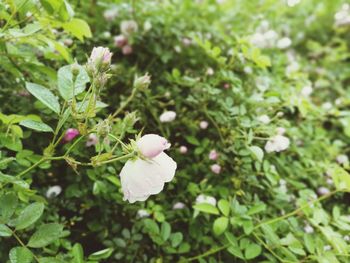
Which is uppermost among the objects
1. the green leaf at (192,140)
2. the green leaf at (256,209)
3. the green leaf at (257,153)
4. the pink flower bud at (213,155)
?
the green leaf at (257,153)

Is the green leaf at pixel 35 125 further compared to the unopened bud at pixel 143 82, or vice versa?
the unopened bud at pixel 143 82

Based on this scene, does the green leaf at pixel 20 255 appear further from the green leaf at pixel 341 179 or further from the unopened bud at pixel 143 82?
the green leaf at pixel 341 179

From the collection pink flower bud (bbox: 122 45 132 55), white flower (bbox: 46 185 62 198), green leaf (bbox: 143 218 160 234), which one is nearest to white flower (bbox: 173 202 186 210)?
green leaf (bbox: 143 218 160 234)

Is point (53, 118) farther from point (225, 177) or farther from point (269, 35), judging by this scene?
point (269, 35)

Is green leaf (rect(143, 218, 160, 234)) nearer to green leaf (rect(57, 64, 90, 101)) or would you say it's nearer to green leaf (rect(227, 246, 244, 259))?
green leaf (rect(227, 246, 244, 259))

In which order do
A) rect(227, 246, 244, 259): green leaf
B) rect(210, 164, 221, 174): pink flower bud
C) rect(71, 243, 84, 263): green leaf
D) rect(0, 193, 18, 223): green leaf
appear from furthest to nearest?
rect(210, 164, 221, 174): pink flower bud → rect(227, 246, 244, 259): green leaf → rect(71, 243, 84, 263): green leaf → rect(0, 193, 18, 223): green leaf

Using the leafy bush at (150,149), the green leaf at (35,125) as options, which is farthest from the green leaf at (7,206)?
the green leaf at (35,125)
